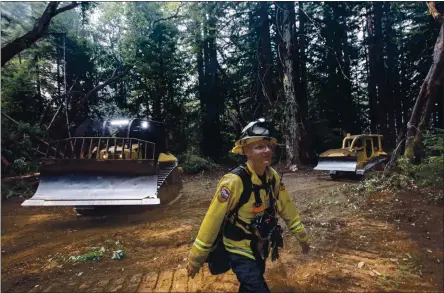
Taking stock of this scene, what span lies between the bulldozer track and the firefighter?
1.12 meters

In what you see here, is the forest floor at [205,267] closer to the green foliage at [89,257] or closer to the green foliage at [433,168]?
the green foliage at [89,257]

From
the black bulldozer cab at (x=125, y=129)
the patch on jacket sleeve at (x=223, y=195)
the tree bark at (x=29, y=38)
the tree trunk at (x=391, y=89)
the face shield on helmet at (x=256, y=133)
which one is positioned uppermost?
the tree bark at (x=29, y=38)

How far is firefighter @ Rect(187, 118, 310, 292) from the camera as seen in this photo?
6.52ft

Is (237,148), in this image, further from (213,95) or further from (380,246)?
(213,95)

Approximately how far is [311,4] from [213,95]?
511 cm

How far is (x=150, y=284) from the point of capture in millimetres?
3092

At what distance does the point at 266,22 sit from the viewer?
6.81 m

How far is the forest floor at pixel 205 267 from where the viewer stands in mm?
3102

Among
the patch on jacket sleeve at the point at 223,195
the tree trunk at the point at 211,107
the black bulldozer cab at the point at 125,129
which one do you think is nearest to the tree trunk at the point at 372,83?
the tree trunk at the point at 211,107

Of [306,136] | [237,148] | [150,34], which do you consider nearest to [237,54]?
[150,34]

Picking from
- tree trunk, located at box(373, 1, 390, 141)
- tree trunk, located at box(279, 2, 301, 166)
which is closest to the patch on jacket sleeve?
tree trunk, located at box(279, 2, 301, 166)

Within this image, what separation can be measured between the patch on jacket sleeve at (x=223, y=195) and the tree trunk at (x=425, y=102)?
19.6ft

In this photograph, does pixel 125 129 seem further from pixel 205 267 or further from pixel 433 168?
pixel 433 168

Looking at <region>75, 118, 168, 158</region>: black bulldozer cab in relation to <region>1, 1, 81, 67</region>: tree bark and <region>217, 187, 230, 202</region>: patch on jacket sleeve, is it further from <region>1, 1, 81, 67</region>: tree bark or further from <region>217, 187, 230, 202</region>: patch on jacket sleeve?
<region>217, 187, 230, 202</region>: patch on jacket sleeve
